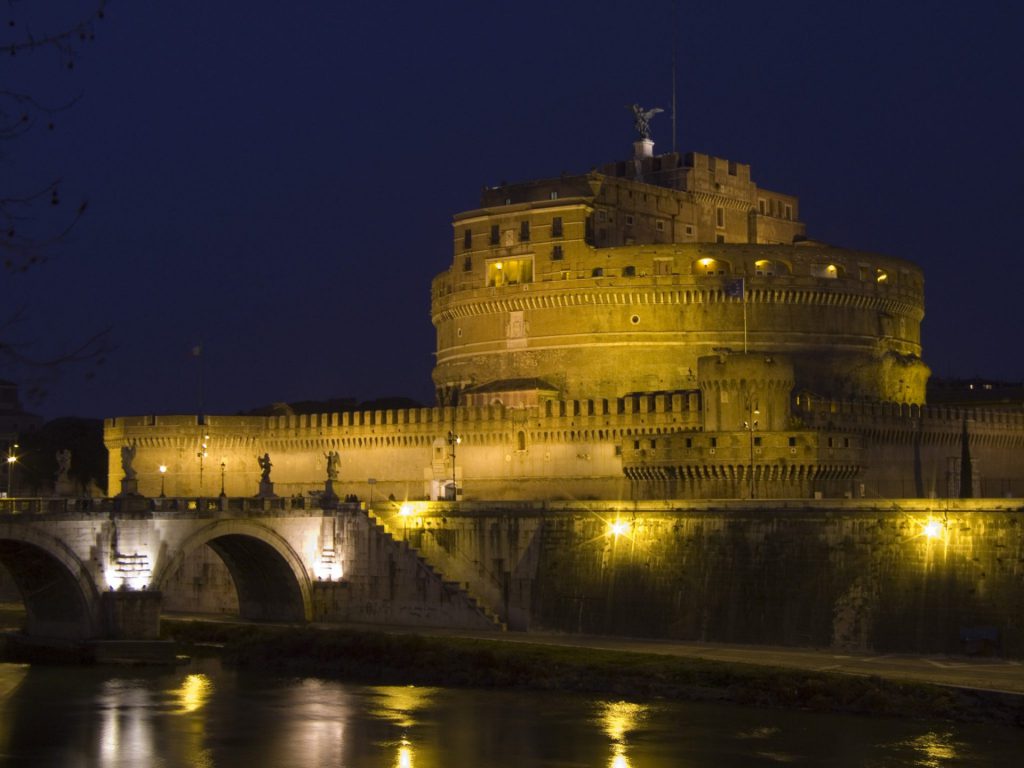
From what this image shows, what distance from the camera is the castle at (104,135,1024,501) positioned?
58.3m

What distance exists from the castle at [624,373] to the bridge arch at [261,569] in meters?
3.17

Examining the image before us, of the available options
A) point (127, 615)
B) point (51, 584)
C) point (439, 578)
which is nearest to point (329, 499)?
point (439, 578)

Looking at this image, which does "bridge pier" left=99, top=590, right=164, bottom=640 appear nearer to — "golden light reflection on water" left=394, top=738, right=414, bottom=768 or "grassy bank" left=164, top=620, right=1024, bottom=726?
"grassy bank" left=164, top=620, right=1024, bottom=726

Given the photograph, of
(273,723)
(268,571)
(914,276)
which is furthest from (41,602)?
(914,276)

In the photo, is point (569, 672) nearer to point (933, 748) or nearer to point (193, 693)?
point (193, 693)

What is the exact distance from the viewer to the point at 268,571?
180ft

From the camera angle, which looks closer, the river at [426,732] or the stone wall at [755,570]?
the river at [426,732]

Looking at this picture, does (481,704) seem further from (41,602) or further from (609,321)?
(609,321)

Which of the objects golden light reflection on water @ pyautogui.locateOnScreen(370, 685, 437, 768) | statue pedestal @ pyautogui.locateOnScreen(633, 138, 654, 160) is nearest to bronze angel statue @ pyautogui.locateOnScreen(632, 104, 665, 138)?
statue pedestal @ pyautogui.locateOnScreen(633, 138, 654, 160)

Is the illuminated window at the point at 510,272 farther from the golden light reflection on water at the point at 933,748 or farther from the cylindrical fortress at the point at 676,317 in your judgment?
the golden light reflection on water at the point at 933,748

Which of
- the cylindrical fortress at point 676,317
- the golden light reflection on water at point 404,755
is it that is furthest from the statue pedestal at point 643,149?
the golden light reflection on water at point 404,755

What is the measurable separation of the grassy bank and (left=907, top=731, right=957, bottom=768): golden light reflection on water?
1.29m

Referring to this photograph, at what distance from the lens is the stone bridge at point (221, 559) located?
4681 cm

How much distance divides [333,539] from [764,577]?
1507cm
